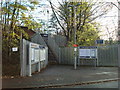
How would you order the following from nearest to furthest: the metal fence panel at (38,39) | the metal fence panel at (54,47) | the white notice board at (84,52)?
1. the white notice board at (84,52)
2. the metal fence panel at (54,47)
3. the metal fence panel at (38,39)

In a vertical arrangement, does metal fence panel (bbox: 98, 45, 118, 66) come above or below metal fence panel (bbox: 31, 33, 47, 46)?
below

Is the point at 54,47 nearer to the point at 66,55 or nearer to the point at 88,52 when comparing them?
the point at 66,55

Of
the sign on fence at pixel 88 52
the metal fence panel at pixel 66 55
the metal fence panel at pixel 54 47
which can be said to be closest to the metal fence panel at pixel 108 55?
the sign on fence at pixel 88 52

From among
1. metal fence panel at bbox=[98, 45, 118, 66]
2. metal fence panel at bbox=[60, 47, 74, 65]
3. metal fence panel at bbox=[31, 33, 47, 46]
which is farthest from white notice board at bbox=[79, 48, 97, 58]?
metal fence panel at bbox=[31, 33, 47, 46]

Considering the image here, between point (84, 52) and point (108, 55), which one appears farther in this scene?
point (108, 55)

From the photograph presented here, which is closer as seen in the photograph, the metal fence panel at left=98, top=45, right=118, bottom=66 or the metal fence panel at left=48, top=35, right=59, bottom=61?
the metal fence panel at left=98, top=45, right=118, bottom=66

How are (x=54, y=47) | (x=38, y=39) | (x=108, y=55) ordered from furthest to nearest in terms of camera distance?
(x=38, y=39) → (x=54, y=47) → (x=108, y=55)

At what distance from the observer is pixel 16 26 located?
1338 centimetres

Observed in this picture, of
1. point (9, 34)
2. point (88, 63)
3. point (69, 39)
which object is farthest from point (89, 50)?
point (9, 34)

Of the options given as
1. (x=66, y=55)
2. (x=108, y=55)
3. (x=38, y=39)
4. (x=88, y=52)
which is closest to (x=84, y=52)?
(x=88, y=52)

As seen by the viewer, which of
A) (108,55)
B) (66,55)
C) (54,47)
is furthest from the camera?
(54,47)

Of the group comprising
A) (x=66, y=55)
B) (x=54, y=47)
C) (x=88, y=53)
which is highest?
(x=54, y=47)

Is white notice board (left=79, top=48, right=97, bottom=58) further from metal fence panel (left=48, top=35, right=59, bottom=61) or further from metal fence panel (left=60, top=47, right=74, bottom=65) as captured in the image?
metal fence panel (left=48, top=35, right=59, bottom=61)

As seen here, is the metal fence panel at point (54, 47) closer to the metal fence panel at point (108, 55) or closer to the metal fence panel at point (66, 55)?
the metal fence panel at point (66, 55)
